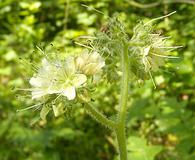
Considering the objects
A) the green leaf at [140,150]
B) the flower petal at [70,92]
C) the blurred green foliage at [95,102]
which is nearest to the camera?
the flower petal at [70,92]

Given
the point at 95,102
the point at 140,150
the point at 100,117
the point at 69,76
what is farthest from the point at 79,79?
the point at 95,102

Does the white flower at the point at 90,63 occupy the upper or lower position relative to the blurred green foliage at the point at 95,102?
upper

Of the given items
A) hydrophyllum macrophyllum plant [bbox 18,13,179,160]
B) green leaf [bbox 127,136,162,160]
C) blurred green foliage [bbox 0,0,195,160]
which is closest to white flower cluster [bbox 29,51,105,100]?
hydrophyllum macrophyllum plant [bbox 18,13,179,160]

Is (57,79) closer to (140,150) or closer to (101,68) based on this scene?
(101,68)

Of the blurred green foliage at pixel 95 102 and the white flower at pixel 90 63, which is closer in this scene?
the white flower at pixel 90 63

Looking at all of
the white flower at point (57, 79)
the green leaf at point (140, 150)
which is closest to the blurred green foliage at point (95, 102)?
the green leaf at point (140, 150)

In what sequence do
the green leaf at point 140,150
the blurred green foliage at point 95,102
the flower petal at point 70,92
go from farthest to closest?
the blurred green foliage at point 95,102 < the green leaf at point 140,150 < the flower petal at point 70,92

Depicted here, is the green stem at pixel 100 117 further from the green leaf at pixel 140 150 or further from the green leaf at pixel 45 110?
the green leaf at pixel 140 150
